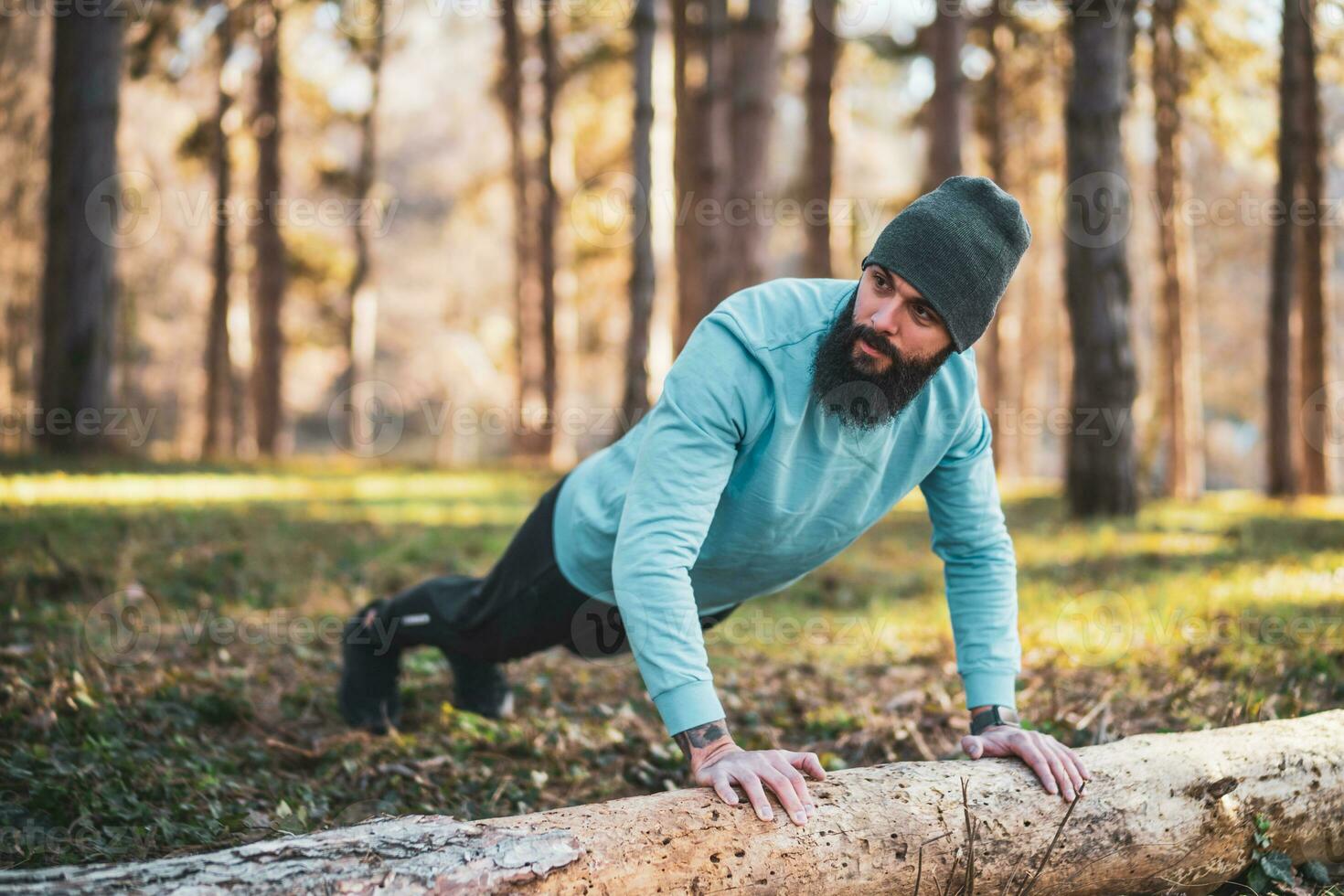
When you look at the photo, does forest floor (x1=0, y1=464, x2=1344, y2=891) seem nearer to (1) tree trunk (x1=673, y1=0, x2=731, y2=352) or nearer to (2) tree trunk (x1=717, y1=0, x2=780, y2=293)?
(2) tree trunk (x1=717, y1=0, x2=780, y2=293)

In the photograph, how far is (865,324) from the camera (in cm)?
265

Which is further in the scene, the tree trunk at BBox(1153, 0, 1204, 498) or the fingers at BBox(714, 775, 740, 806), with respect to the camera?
the tree trunk at BBox(1153, 0, 1204, 498)

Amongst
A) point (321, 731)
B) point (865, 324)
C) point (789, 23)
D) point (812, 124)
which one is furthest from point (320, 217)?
point (865, 324)

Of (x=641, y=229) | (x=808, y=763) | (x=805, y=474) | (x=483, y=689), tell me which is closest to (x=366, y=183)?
(x=641, y=229)

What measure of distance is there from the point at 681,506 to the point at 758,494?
36 centimetres

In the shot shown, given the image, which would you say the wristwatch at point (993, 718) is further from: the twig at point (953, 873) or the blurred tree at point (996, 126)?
the blurred tree at point (996, 126)

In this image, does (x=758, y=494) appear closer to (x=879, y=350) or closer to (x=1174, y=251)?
(x=879, y=350)

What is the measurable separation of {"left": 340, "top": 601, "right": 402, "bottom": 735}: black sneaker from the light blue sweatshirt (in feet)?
3.37

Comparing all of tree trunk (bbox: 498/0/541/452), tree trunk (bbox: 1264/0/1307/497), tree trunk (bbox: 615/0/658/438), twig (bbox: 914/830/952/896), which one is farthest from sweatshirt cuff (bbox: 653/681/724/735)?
tree trunk (bbox: 498/0/541/452)

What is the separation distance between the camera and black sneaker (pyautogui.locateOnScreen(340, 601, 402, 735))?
158 inches

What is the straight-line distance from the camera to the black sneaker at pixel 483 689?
424 centimetres

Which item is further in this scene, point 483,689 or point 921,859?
point 483,689

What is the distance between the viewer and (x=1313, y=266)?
13.8 m

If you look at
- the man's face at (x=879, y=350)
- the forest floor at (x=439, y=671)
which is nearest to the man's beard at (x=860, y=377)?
the man's face at (x=879, y=350)
